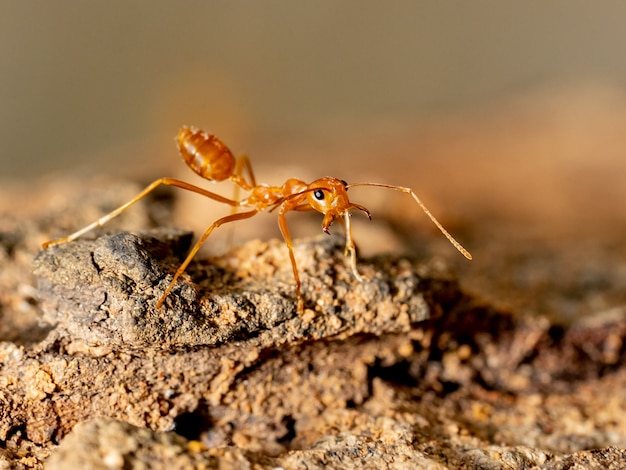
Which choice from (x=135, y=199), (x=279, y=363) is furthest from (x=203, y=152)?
(x=279, y=363)

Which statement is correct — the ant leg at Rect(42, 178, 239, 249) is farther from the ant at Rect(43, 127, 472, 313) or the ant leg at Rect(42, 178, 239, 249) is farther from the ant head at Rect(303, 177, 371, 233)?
the ant head at Rect(303, 177, 371, 233)

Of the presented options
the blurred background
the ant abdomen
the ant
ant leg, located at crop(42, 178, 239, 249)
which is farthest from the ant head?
the blurred background

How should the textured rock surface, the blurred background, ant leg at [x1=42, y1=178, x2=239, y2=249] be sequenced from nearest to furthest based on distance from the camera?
the textured rock surface
ant leg at [x1=42, y1=178, x2=239, y2=249]
the blurred background

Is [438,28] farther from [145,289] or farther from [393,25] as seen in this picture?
[145,289]

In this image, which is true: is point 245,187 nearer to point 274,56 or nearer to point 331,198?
point 331,198

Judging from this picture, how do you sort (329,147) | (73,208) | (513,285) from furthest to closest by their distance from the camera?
(329,147) → (513,285) → (73,208)

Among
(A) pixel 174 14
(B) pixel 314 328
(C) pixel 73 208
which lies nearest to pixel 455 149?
(C) pixel 73 208

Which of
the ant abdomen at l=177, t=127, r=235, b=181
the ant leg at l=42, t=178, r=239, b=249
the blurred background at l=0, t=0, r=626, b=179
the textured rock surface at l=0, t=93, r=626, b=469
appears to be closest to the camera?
the textured rock surface at l=0, t=93, r=626, b=469
